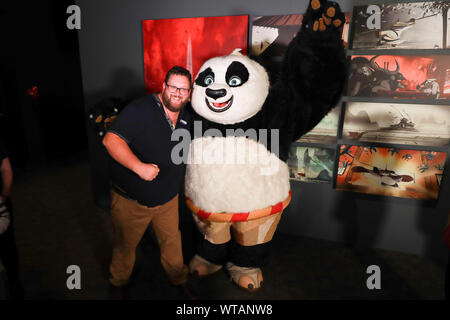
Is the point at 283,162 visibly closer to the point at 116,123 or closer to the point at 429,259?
the point at 116,123

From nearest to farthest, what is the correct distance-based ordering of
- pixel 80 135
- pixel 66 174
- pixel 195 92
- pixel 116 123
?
pixel 116 123 → pixel 195 92 → pixel 66 174 → pixel 80 135

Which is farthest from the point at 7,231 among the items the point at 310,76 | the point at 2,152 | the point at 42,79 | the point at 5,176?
the point at 42,79

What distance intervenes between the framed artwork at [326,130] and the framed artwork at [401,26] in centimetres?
44

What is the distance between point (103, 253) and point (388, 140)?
2.05m

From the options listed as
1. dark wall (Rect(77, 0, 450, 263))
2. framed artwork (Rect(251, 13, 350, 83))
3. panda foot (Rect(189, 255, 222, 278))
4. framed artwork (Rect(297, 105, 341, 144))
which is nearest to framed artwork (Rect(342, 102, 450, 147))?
framed artwork (Rect(297, 105, 341, 144))

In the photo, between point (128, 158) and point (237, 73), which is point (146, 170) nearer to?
point (128, 158)

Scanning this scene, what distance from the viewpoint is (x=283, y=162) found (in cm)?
161

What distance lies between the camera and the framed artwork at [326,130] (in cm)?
202

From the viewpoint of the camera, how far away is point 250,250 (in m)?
1.71

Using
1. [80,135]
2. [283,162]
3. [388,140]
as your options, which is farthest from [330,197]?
[80,135]

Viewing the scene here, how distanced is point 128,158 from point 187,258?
40.0 inches

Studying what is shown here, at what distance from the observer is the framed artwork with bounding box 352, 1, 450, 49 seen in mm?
1691

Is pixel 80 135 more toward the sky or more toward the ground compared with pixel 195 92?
more toward the ground

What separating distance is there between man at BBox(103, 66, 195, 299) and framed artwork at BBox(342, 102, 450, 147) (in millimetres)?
1130
